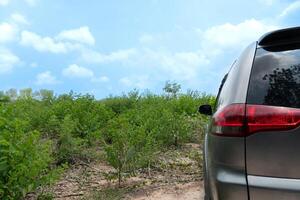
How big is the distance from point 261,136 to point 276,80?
1.16ft

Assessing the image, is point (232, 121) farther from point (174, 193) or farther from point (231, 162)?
point (174, 193)

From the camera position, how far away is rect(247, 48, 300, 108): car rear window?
234 cm

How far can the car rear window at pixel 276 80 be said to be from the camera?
7.69 feet

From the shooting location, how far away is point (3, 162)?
4.29 m

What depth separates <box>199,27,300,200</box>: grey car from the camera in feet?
7.42

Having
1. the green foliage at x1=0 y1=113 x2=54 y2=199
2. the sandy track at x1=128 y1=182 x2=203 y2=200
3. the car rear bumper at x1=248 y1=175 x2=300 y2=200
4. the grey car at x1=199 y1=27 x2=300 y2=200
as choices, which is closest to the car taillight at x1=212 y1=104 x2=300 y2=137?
the grey car at x1=199 y1=27 x2=300 y2=200

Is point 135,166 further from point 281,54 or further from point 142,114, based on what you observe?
point 281,54

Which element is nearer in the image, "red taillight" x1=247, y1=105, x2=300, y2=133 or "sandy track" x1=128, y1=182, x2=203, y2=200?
"red taillight" x1=247, y1=105, x2=300, y2=133

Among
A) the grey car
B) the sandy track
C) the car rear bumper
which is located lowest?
the sandy track

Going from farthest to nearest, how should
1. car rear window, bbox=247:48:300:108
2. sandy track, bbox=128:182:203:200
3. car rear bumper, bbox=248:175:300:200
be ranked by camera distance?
1. sandy track, bbox=128:182:203:200
2. car rear window, bbox=247:48:300:108
3. car rear bumper, bbox=248:175:300:200

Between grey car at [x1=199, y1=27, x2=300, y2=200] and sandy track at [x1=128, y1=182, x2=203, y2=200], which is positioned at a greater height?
grey car at [x1=199, y1=27, x2=300, y2=200]

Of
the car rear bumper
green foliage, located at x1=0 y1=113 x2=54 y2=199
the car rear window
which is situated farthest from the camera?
green foliage, located at x1=0 y1=113 x2=54 y2=199

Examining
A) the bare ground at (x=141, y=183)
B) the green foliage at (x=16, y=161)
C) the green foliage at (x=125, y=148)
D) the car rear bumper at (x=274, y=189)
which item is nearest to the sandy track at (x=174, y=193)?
the bare ground at (x=141, y=183)

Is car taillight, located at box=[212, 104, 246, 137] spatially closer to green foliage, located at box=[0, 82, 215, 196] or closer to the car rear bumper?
the car rear bumper
